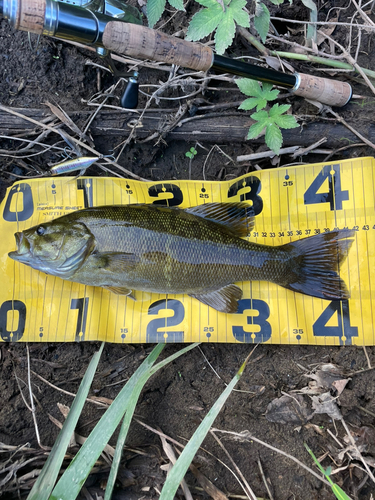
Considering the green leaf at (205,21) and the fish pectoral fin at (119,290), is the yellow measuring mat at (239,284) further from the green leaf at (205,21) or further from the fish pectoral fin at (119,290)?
the green leaf at (205,21)

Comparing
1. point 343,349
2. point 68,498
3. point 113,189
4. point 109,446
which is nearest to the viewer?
point 68,498

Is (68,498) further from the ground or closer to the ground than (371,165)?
closer to the ground

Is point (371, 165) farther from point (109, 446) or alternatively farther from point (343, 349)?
point (109, 446)

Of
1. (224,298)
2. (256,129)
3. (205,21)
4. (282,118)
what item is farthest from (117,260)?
(205,21)

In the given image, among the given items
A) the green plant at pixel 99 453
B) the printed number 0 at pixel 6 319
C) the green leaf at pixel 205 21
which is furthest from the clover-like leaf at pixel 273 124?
the printed number 0 at pixel 6 319

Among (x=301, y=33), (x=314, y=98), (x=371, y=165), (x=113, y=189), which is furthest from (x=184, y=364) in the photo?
(x=301, y=33)
